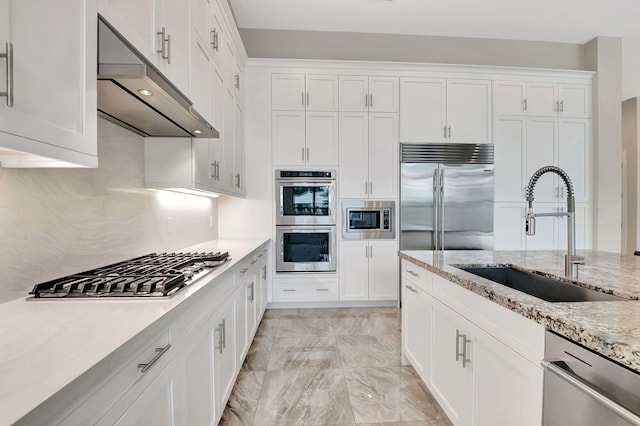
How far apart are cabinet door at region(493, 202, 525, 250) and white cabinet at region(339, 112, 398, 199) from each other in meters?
1.35

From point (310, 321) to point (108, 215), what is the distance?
2249mm

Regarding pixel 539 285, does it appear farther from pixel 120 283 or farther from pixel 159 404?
pixel 120 283

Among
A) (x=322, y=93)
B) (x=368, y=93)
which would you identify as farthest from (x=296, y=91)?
(x=368, y=93)

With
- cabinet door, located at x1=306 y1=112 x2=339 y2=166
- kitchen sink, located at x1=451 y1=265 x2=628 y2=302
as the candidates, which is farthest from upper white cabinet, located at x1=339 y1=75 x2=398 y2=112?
kitchen sink, located at x1=451 y1=265 x2=628 y2=302

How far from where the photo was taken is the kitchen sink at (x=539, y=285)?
1243mm

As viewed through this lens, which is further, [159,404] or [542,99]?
[542,99]

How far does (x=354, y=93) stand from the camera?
3594 mm

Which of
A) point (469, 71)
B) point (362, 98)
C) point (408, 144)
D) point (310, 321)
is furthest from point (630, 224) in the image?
point (310, 321)

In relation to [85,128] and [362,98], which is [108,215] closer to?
[85,128]

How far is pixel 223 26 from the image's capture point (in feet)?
8.25

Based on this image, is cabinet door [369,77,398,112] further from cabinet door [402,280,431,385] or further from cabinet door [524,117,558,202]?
cabinet door [402,280,431,385]

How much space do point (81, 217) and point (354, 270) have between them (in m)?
2.77

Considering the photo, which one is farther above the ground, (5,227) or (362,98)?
(362,98)

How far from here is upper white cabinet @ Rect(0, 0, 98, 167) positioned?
68cm
